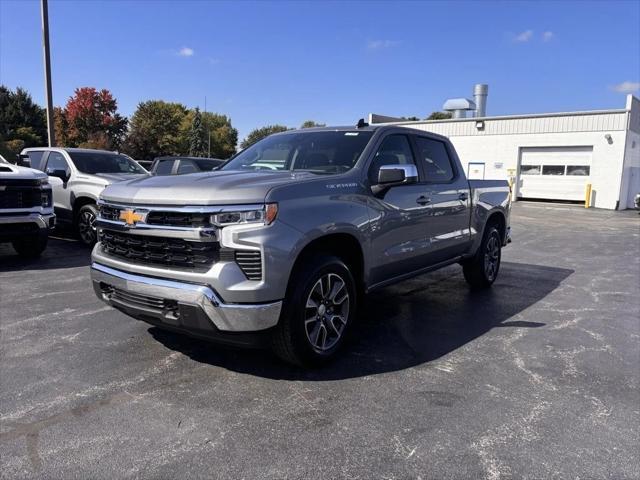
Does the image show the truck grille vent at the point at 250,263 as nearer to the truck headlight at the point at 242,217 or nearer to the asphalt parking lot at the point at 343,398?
the truck headlight at the point at 242,217

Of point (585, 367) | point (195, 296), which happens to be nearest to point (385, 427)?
point (195, 296)

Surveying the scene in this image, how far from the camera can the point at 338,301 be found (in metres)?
4.07

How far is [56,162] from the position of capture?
9977 mm

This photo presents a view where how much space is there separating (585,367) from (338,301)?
2.13 meters

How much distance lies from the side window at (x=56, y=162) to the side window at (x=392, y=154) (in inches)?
278

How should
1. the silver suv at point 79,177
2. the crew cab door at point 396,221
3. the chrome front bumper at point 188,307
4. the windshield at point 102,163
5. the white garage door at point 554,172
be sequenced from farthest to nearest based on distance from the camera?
the white garage door at point 554,172 < the windshield at point 102,163 < the silver suv at point 79,177 < the crew cab door at point 396,221 < the chrome front bumper at point 188,307

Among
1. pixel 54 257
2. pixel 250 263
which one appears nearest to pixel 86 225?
pixel 54 257

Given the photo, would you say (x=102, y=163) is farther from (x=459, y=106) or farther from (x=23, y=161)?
(x=459, y=106)

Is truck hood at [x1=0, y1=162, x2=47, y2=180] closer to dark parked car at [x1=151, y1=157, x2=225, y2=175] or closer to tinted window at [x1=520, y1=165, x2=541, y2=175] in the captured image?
dark parked car at [x1=151, y1=157, x2=225, y2=175]

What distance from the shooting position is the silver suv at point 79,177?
9.15 meters

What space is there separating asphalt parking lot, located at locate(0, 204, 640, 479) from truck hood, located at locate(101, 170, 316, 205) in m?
1.32

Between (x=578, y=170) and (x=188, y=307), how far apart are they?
1066 inches

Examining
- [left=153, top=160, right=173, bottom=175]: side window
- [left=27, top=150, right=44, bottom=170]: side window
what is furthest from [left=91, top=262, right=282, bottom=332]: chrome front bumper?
[left=153, top=160, right=173, bottom=175]: side window

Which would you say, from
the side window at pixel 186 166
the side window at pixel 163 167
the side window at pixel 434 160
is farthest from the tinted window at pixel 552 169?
the side window at pixel 434 160
